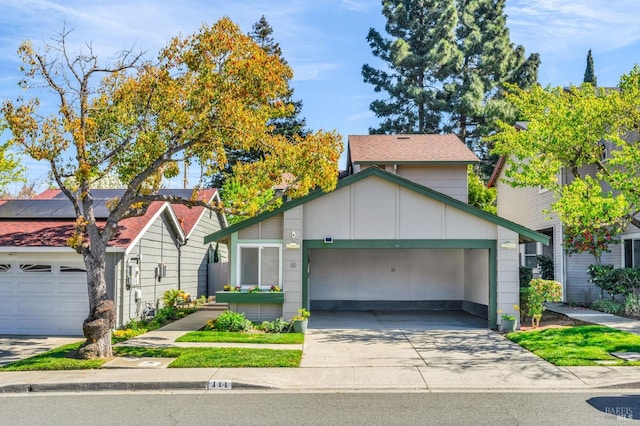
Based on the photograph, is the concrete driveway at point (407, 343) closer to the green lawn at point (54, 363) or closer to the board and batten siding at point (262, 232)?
the board and batten siding at point (262, 232)

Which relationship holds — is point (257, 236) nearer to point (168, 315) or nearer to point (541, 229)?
point (168, 315)

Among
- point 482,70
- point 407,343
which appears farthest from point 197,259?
point 482,70

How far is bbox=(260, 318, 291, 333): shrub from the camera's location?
50.6 feet

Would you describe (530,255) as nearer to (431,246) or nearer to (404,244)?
(431,246)

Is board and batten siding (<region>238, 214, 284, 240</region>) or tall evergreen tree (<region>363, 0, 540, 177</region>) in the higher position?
tall evergreen tree (<region>363, 0, 540, 177</region>)

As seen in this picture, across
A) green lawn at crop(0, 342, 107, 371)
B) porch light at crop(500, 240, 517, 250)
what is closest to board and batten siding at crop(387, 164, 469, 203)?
porch light at crop(500, 240, 517, 250)

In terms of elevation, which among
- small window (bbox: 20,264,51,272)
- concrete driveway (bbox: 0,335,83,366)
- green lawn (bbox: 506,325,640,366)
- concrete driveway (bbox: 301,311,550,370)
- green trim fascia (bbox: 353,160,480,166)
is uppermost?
green trim fascia (bbox: 353,160,480,166)

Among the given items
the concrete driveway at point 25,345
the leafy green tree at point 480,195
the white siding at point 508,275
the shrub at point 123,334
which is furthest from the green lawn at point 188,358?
the leafy green tree at point 480,195

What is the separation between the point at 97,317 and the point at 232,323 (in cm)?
418

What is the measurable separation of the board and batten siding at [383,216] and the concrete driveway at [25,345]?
705 cm

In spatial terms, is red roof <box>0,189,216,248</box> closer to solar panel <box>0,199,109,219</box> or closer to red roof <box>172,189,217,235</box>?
solar panel <box>0,199,109,219</box>

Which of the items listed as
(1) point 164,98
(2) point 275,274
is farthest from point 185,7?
(2) point 275,274

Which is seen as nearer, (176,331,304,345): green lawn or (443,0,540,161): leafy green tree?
(176,331,304,345): green lawn

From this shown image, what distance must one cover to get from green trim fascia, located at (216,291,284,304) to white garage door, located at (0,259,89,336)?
3.92 m
